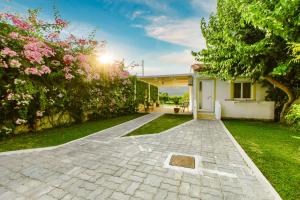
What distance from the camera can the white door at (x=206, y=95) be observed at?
516 inches

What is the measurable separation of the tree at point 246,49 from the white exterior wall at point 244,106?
2.92ft

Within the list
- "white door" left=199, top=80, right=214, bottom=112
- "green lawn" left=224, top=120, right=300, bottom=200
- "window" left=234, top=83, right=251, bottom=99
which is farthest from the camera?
"white door" left=199, top=80, right=214, bottom=112

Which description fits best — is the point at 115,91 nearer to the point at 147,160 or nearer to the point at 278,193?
the point at 147,160

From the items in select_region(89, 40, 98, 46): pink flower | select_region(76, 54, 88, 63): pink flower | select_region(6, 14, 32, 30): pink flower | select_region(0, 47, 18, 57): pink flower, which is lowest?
select_region(0, 47, 18, 57): pink flower

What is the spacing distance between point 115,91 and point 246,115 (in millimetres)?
9352

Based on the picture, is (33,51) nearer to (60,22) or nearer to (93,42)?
(60,22)

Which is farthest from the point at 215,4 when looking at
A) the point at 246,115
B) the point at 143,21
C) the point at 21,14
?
the point at 21,14

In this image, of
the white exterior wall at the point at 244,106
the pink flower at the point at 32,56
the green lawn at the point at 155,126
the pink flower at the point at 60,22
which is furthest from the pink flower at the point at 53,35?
the white exterior wall at the point at 244,106

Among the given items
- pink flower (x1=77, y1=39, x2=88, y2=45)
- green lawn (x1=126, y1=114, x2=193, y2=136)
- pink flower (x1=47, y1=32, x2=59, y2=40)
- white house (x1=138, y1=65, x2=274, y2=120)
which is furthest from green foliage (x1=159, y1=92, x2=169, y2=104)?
pink flower (x1=47, y1=32, x2=59, y2=40)

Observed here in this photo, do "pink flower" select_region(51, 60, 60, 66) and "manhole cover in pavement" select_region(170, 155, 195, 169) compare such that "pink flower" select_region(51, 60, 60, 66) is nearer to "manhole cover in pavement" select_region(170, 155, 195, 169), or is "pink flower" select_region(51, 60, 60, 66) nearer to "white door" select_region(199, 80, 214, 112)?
"manhole cover in pavement" select_region(170, 155, 195, 169)

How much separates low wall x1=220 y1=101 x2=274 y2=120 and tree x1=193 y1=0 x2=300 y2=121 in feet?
2.57

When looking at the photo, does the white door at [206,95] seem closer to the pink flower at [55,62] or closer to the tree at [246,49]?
the tree at [246,49]

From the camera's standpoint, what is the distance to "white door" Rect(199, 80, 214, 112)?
1310 centimetres

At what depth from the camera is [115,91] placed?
1255 cm
